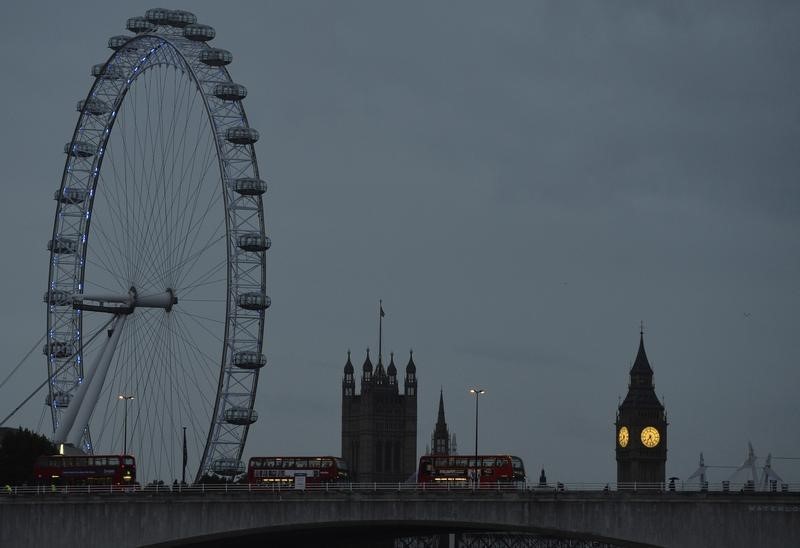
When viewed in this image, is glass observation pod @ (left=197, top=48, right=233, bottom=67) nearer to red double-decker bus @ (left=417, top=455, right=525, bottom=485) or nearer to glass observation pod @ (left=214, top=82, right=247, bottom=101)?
glass observation pod @ (left=214, top=82, right=247, bottom=101)

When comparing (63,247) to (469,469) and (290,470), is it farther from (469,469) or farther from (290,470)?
(469,469)

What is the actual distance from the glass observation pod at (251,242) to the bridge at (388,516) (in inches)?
871

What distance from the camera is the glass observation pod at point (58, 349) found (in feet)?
437

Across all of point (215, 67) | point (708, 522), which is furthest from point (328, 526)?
point (215, 67)

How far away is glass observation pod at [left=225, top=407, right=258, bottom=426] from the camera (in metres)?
122

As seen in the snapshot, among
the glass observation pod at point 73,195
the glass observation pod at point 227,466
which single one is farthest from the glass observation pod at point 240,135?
the glass observation pod at point 227,466

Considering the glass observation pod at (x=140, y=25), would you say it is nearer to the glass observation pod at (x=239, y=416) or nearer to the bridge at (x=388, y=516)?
the glass observation pod at (x=239, y=416)

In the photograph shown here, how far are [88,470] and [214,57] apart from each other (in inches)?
1172

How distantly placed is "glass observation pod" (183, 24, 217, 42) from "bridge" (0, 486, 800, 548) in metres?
34.4

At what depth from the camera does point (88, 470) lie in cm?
11950

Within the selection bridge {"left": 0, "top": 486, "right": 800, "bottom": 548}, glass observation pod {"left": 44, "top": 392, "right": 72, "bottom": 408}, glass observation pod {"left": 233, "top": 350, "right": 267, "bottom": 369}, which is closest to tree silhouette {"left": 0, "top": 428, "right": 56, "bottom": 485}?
glass observation pod {"left": 44, "top": 392, "right": 72, "bottom": 408}

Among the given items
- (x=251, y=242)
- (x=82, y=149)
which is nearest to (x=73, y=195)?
(x=82, y=149)

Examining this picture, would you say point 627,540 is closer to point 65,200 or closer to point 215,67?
point 215,67

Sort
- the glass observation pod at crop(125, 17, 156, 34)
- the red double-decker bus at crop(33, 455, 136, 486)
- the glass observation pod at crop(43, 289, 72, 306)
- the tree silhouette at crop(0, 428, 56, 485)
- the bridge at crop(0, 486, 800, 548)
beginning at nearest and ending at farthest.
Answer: the bridge at crop(0, 486, 800, 548) < the red double-decker bus at crop(33, 455, 136, 486) < the glass observation pod at crop(125, 17, 156, 34) < the glass observation pod at crop(43, 289, 72, 306) < the tree silhouette at crop(0, 428, 56, 485)
